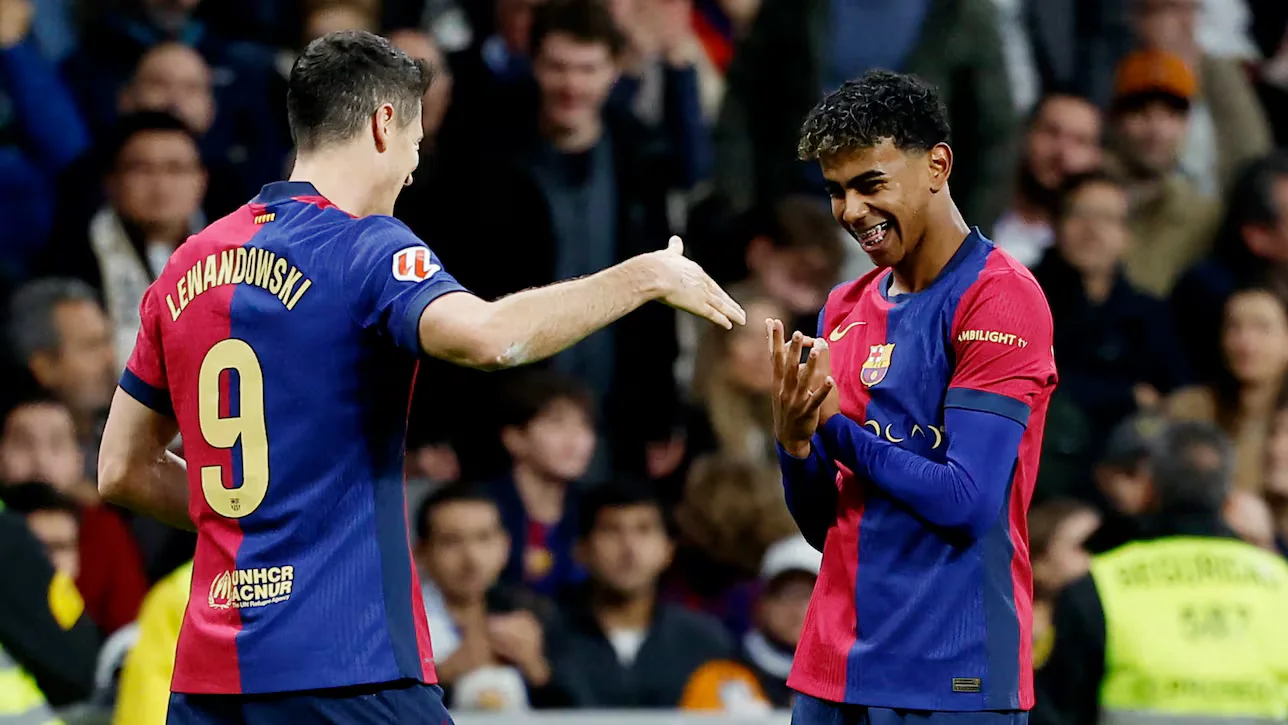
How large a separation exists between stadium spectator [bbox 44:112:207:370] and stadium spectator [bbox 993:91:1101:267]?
3548 mm

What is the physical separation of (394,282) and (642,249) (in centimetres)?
466

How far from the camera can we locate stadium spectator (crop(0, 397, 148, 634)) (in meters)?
6.91

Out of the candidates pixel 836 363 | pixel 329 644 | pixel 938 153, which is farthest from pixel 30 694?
pixel 938 153

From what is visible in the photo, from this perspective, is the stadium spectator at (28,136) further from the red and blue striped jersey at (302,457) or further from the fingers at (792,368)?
the fingers at (792,368)

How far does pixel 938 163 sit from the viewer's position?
3.85 m

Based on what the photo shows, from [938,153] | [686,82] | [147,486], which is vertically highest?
[686,82]

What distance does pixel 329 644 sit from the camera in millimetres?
3518

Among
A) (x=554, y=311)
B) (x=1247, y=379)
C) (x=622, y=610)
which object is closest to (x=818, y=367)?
(x=554, y=311)

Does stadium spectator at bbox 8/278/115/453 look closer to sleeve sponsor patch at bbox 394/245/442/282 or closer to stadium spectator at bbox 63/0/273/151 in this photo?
stadium spectator at bbox 63/0/273/151

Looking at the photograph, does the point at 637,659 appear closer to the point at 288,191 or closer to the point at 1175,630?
the point at 1175,630

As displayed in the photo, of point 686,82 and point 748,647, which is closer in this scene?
point 748,647

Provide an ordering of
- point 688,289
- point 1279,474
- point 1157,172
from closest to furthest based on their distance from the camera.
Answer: point 688,289 → point 1279,474 → point 1157,172

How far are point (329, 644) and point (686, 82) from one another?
5.54 m

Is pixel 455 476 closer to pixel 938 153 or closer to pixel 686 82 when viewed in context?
pixel 686 82
